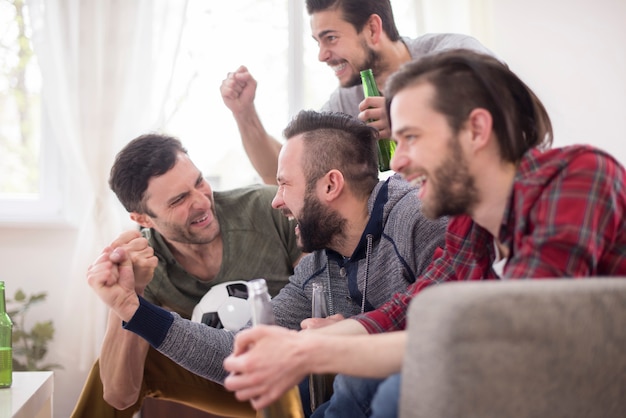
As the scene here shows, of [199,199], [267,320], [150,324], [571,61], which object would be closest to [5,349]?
[150,324]

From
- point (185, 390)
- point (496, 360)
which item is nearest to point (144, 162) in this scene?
point (185, 390)

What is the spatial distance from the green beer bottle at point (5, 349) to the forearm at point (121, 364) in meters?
0.24

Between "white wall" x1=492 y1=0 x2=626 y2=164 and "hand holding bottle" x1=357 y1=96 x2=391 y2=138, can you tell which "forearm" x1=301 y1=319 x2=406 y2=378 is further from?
"white wall" x1=492 y1=0 x2=626 y2=164

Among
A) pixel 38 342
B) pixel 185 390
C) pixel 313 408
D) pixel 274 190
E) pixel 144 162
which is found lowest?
pixel 38 342

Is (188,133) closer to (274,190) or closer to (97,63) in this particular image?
(97,63)

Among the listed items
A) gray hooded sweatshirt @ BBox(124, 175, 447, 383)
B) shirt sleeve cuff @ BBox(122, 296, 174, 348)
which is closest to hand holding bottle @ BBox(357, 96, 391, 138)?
gray hooded sweatshirt @ BBox(124, 175, 447, 383)

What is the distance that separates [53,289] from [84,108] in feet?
2.60

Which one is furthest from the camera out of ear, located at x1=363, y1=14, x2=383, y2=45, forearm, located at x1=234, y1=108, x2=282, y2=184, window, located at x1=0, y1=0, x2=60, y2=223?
window, located at x1=0, y1=0, x2=60, y2=223

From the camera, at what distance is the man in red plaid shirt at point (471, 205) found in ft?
3.78

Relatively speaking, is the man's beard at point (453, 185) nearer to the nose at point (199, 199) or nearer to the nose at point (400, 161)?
the nose at point (400, 161)

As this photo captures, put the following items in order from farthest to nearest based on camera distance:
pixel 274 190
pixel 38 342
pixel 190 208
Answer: pixel 38 342 → pixel 274 190 → pixel 190 208

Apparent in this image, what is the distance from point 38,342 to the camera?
3318 millimetres

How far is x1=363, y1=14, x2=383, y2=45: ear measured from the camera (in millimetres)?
2641

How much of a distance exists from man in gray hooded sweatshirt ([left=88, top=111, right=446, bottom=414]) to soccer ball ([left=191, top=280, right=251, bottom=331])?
0.79 feet
